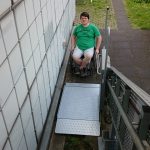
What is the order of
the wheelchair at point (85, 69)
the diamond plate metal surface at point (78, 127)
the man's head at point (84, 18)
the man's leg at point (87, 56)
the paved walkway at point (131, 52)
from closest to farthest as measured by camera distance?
the diamond plate metal surface at point (78, 127) → the man's head at point (84, 18) → the man's leg at point (87, 56) → the wheelchair at point (85, 69) → the paved walkway at point (131, 52)

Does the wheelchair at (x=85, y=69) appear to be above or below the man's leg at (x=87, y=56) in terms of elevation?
below

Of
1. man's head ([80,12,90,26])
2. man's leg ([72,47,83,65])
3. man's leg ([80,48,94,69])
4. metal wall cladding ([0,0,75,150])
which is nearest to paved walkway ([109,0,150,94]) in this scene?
man's leg ([80,48,94,69])

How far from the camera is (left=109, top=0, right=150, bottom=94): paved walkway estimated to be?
267 inches

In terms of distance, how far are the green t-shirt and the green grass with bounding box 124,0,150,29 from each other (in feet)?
12.6

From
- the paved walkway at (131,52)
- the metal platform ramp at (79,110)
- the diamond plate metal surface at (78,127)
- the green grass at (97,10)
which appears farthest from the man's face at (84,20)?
the green grass at (97,10)

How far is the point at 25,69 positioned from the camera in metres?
3.52

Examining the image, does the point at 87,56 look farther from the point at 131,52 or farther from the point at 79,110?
the point at 131,52

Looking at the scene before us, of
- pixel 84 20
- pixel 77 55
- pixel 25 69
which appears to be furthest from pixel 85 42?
pixel 25 69

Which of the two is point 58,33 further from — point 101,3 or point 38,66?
point 101,3

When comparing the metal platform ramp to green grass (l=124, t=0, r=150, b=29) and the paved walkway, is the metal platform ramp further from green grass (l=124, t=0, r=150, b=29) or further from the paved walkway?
green grass (l=124, t=0, r=150, b=29)

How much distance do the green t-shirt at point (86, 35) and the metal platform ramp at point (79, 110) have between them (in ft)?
2.89

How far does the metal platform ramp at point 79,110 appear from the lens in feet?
16.3

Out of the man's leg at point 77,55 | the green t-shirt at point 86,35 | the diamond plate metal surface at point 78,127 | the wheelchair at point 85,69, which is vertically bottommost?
the diamond plate metal surface at point 78,127

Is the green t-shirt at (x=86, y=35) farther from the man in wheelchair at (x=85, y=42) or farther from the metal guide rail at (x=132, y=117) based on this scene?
the metal guide rail at (x=132, y=117)
